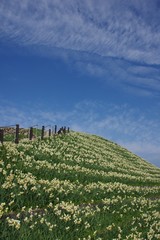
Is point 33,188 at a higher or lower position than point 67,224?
higher

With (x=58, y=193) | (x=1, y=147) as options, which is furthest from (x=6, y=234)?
(x=1, y=147)

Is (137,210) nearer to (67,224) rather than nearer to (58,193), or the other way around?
(58,193)

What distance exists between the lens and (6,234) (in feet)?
30.5

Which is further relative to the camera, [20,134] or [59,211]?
[20,134]

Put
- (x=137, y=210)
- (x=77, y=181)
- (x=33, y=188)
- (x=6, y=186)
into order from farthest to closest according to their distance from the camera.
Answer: (x=77, y=181) → (x=137, y=210) → (x=33, y=188) → (x=6, y=186)

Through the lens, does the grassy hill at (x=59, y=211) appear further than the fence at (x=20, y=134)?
No

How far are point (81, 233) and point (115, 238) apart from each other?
1.32 m

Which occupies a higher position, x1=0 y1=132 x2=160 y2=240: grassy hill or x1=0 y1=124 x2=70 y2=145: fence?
x1=0 y1=124 x2=70 y2=145: fence

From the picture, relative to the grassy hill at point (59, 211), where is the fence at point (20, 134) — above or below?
above

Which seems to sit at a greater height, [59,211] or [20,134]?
[20,134]

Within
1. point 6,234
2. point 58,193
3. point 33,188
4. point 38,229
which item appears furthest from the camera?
point 58,193

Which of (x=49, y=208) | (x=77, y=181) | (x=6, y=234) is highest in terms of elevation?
(x=77, y=181)

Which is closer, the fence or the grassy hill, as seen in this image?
the grassy hill

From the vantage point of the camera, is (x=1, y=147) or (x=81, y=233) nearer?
(x=81, y=233)
